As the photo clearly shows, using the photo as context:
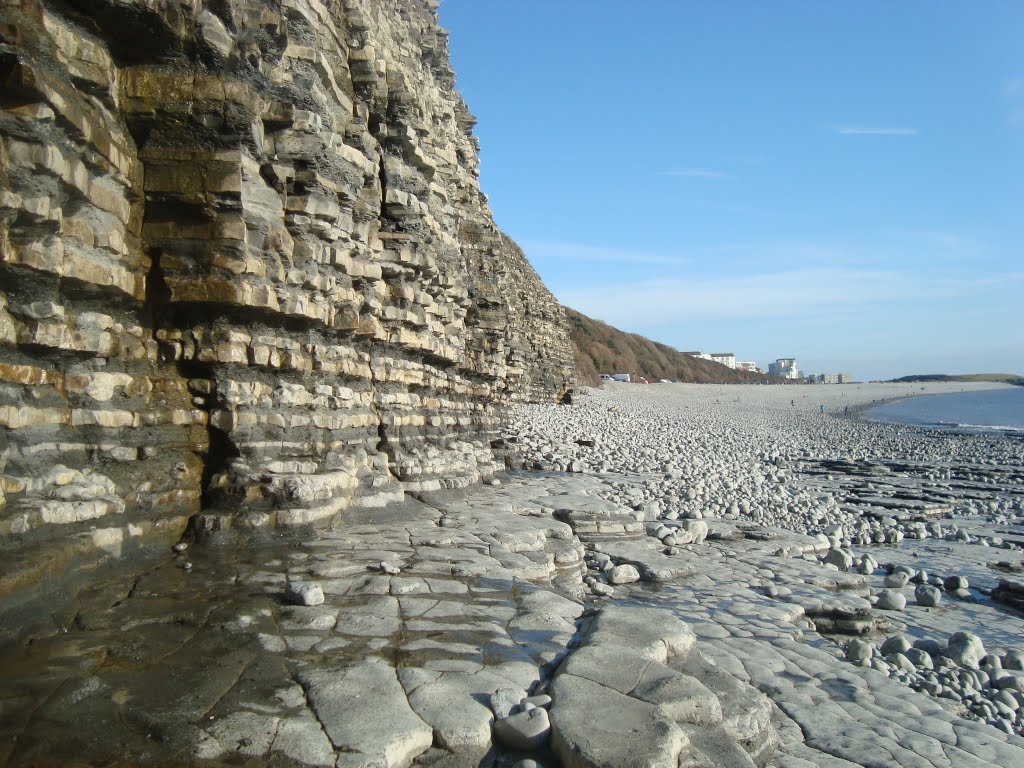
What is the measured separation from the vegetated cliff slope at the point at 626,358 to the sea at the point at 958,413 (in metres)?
19.2

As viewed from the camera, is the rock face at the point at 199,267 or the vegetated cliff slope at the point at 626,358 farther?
the vegetated cliff slope at the point at 626,358

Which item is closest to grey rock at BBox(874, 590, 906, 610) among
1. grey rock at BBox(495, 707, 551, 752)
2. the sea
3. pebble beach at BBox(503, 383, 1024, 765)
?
pebble beach at BBox(503, 383, 1024, 765)

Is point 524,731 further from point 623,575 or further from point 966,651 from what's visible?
point 966,651

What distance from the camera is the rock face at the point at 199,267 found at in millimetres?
3742

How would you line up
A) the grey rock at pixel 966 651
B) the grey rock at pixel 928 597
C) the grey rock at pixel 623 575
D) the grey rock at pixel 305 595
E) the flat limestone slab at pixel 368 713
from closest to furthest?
1. the flat limestone slab at pixel 368 713
2. the grey rock at pixel 305 595
3. the grey rock at pixel 966 651
4. the grey rock at pixel 623 575
5. the grey rock at pixel 928 597

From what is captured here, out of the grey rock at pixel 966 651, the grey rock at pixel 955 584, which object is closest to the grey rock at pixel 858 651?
the grey rock at pixel 966 651

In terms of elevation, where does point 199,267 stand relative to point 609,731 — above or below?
above

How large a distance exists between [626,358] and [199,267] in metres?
62.1

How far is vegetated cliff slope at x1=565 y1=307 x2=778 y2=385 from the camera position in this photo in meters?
55.9

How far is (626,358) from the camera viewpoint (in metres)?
65.7

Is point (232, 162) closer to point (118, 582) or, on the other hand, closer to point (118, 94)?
point (118, 94)

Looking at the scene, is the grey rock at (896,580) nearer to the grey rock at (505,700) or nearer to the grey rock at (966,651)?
the grey rock at (966,651)

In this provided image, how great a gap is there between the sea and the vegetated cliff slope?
19.2 metres

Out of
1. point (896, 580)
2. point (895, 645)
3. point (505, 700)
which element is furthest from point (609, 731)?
point (896, 580)
